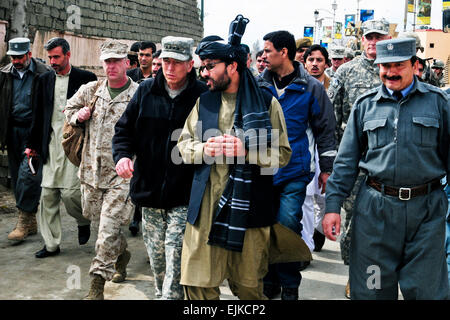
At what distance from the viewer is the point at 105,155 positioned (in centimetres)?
468

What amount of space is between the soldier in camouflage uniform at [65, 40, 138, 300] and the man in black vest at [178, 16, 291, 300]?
120 cm

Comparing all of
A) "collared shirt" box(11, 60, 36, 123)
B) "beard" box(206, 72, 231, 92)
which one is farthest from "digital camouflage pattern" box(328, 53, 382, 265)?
"collared shirt" box(11, 60, 36, 123)

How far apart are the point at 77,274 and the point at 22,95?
2803 mm

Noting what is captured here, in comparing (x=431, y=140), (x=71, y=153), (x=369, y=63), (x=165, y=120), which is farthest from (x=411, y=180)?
(x=71, y=153)

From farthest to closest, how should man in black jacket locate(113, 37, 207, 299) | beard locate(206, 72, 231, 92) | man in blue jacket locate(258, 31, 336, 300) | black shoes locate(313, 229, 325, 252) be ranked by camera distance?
black shoes locate(313, 229, 325, 252) → man in blue jacket locate(258, 31, 336, 300) → man in black jacket locate(113, 37, 207, 299) → beard locate(206, 72, 231, 92)

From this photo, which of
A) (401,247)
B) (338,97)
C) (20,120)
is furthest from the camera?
(20,120)

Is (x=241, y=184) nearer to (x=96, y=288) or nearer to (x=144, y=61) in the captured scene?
(x=96, y=288)

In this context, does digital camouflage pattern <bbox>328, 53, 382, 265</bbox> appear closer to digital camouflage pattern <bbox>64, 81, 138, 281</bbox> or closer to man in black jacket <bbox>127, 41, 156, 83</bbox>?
digital camouflage pattern <bbox>64, 81, 138, 281</bbox>

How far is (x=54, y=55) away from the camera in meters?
5.64

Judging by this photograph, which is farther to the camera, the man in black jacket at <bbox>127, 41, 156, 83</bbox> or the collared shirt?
the man in black jacket at <bbox>127, 41, 156, 83</bbox>

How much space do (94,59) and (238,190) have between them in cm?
1217

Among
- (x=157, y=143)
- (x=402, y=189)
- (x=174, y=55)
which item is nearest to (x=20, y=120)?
(x=157, y=143)

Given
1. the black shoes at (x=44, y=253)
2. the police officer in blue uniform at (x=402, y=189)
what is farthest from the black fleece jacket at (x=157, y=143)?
the black shoes at (x=44, y=253)

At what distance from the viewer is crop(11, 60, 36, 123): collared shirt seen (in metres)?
6.82
